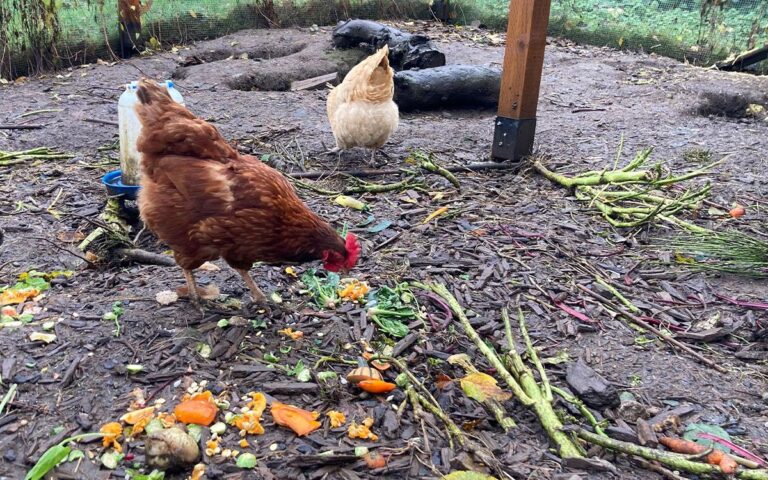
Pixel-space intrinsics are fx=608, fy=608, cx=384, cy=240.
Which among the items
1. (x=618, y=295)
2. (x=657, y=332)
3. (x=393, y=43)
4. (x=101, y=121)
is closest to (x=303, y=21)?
(x=393, y=43)

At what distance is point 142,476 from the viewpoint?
1901 mm

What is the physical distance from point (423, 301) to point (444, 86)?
13.6 ft

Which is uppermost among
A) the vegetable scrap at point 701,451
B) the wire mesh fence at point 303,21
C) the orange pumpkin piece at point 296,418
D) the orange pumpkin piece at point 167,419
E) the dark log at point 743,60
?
the wire mesh fence at point 303,21

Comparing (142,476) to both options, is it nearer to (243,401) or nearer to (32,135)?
(243,401)

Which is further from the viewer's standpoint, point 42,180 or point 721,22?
point 721,22

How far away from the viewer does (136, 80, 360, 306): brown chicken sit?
2.70 m

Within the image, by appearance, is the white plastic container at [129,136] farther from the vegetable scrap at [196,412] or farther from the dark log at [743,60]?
the dark log at [743,60]

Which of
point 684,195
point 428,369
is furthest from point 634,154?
point 428,369

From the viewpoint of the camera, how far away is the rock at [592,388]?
2340 mm

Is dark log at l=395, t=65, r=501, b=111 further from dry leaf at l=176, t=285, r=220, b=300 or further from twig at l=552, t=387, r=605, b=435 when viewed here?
twig at l=552, t=387, r=605, b=435

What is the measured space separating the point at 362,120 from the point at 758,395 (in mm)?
3337

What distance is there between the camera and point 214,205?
271 centimetres

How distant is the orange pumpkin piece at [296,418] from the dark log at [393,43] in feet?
20.2

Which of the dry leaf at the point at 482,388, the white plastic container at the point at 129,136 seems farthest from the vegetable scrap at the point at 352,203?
the dry leaf at the point at 482,388
